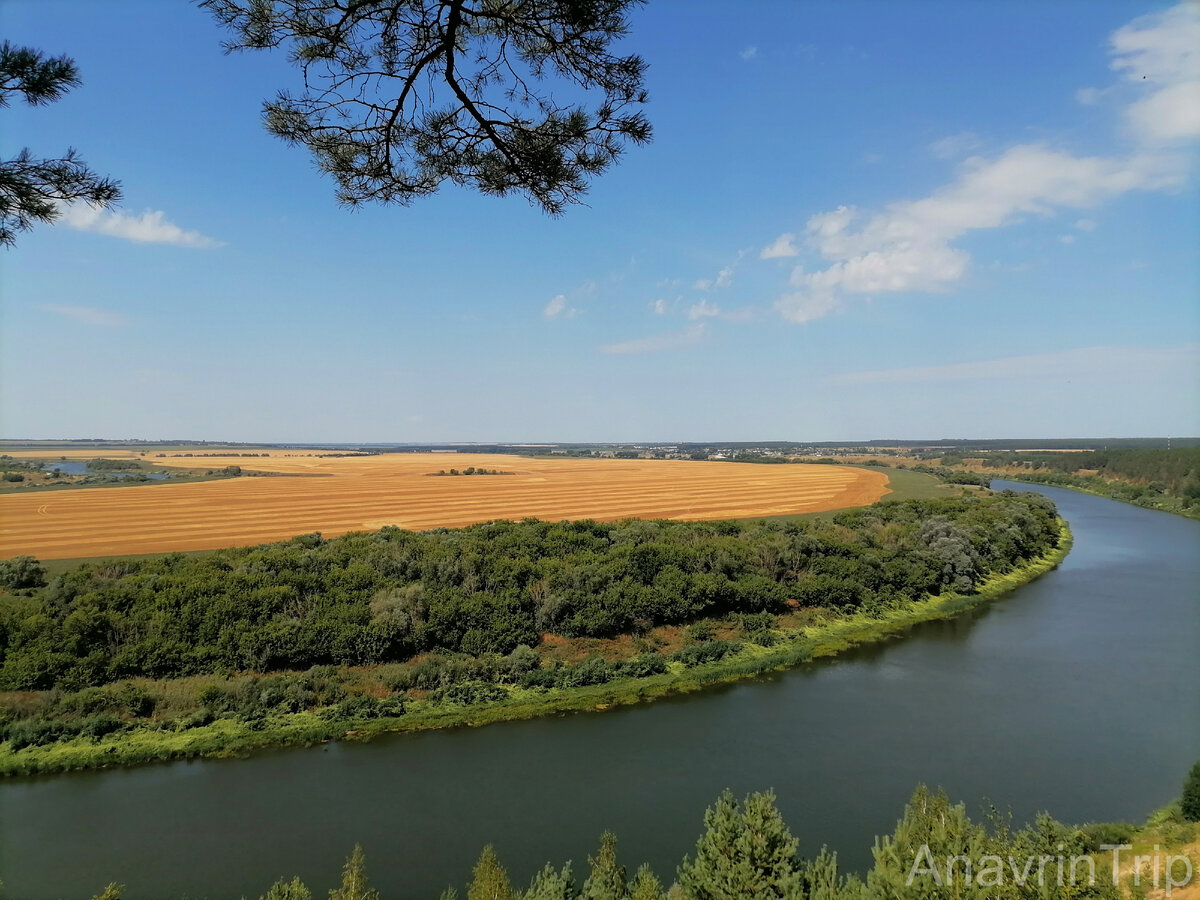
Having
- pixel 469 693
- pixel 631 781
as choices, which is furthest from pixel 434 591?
pixel 631 781

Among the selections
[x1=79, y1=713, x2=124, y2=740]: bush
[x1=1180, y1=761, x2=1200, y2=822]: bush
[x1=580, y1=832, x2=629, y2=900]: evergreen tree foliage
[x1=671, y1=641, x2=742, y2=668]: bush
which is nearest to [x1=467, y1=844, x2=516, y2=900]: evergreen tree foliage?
[x1=580, y1=832, x2=629, y2=900]: evergreen tree foliage

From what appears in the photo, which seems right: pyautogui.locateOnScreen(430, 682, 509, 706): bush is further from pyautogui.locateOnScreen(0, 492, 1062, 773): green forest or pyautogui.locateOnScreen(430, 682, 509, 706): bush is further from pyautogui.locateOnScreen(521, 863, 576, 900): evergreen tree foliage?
pyautogui.locateOnScreen(521, 863, 576, 900): evergreen tree foliage

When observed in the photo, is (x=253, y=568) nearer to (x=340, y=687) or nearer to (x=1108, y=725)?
(x=340, y=687)

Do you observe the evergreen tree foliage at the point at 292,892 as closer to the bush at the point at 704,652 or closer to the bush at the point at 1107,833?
the bush at the point at 1107,833

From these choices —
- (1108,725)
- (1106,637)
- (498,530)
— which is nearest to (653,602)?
(498,530)

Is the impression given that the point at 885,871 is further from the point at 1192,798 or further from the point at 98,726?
the point at 98,726

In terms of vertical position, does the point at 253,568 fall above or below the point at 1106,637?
above
